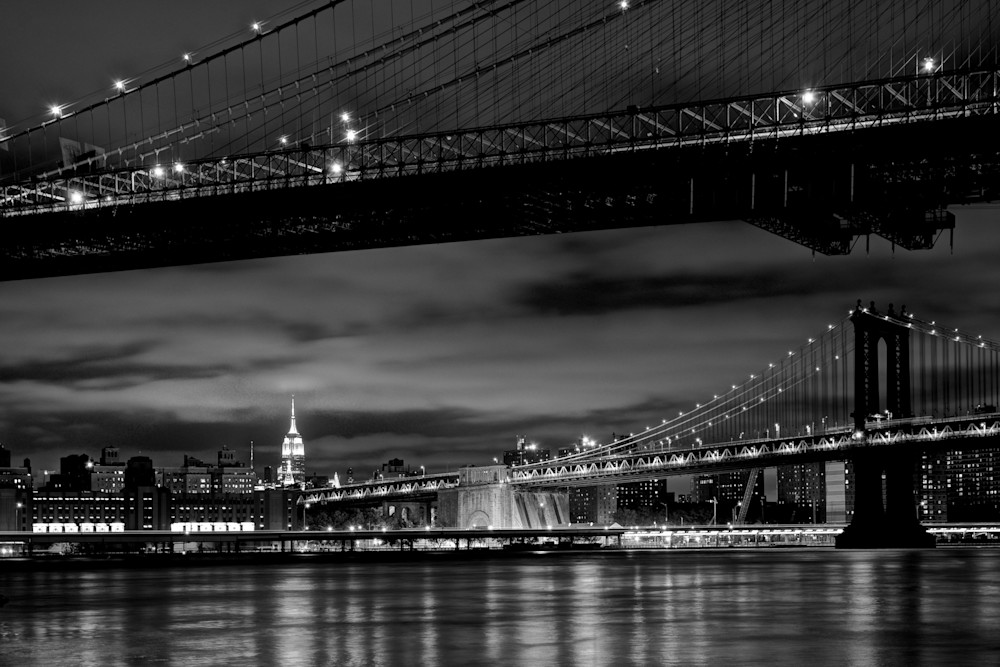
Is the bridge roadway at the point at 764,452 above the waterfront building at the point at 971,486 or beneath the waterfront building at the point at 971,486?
above

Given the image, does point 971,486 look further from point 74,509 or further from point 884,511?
point 884,511

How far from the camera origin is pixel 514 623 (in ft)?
60.8

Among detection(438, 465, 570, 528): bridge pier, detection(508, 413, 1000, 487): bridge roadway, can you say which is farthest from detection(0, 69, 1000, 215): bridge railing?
detection(438, 465, 570, 528): bridge pier

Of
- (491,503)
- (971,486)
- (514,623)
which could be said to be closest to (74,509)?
(491,503)

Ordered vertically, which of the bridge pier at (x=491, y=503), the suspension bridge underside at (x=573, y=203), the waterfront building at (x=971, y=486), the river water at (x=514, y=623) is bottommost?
the waterfront building at (x=971, y=486)

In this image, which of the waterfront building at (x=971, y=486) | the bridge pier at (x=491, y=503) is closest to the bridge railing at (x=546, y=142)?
the bridge pier at (x=491, y=503)

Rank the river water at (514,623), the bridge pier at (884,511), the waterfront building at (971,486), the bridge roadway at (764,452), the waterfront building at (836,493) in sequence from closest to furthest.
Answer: the river water at (514,623) < the bridge roadway at (764,452) < the bridge pier at (884,511) < the waterfront building at (836,493) < the waterfront building at (971,486)

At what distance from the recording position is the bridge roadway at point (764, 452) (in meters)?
73.4

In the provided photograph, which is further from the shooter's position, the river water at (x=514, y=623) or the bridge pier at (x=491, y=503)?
the bridge pier at (x=491, y=503)

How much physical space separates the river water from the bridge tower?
4399 cm

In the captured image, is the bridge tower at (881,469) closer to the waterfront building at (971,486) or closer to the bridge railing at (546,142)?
the bridge railing at (546,142)

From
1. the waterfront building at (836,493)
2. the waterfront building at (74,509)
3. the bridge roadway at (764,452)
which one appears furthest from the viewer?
the waterfront building at (74,509)

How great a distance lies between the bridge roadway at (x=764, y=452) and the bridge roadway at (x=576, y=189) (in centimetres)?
3921

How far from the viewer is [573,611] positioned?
68.4ft
